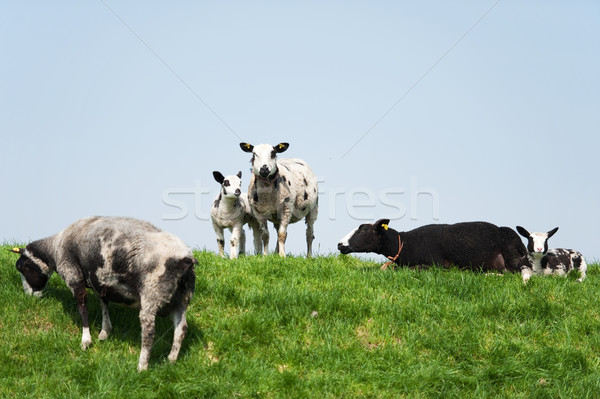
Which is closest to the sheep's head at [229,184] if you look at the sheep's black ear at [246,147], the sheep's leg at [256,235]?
the sheep's black ear at [246,147]

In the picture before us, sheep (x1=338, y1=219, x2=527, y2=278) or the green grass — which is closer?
the green grass

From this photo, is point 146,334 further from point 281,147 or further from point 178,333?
point 281,147

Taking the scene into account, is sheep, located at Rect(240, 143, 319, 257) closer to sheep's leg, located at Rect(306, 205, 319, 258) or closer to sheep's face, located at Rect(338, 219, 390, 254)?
sheep's leg, located at Rect(306, 205, 319, 258)

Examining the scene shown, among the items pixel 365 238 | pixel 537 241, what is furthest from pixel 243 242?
pixel 537 241

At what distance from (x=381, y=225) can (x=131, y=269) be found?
6858 mm

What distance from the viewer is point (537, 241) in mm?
12953

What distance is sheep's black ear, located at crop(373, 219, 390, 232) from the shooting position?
43.8 feet

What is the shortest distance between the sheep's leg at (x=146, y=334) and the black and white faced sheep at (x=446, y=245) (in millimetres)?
6215

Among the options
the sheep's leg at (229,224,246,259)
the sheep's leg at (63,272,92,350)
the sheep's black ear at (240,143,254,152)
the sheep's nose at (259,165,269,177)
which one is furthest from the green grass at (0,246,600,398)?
the sheep's black ear at (240,143,254,152)

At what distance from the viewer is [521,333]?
941 centimetres

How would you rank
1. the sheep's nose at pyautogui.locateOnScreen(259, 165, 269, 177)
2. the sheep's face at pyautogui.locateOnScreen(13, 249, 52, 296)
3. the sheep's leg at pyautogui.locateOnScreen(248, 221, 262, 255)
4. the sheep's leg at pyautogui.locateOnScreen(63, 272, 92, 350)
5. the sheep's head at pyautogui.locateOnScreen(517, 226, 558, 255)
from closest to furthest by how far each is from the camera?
1. the sheep's leg at pyautogui.locateOnScreen(63, 272, 92, 350)
2. the sheep's face at pyautogui.locateOnScreen(13, 249, 52, 296)
3. the sheep's head at pyautogui.locateOnScreen(517, 226, 558, 255)
4. the sheep's nose at pyautogui.locateOnScreen(259, 165, 269, 177)
5. the sheep's leg at pyautogui.locateOnScreen(248, 221, 262, 255)

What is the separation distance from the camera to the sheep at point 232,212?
46.7ft

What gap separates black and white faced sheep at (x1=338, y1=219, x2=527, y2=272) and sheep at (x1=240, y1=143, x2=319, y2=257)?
200cm

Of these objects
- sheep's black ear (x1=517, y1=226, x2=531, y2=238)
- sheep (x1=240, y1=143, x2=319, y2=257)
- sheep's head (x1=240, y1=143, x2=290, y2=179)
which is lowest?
sheep's black ear (x1=517, y1=226, x2=531, y2=238)
